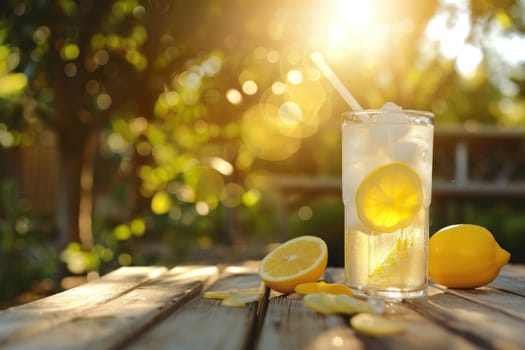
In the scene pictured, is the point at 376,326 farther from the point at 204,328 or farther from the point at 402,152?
the point at 402,152

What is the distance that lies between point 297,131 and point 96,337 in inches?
687

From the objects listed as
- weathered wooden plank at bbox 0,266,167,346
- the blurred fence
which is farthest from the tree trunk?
the blurred fence

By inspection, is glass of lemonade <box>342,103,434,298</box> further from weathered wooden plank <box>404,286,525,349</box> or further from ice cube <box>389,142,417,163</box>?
weathered wooden plank <box>404,286,525,349</box>

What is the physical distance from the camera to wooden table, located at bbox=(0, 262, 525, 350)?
1.03 meters

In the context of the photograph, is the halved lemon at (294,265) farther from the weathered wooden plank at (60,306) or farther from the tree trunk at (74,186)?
the tree trunk at (74,186)

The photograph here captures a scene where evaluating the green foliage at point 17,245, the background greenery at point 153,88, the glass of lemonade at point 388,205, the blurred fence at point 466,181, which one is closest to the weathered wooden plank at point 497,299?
the glass of lemonade at point 388,205

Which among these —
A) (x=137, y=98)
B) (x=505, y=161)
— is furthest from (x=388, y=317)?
(x=505, y=161)

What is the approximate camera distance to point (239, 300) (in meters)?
1.43

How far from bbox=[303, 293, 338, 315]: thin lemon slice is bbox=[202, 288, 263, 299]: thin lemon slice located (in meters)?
0.23

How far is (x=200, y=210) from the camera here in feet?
15.3

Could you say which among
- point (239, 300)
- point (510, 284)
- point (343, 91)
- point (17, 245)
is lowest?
point (17, 245)

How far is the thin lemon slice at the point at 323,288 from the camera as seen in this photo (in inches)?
60.7

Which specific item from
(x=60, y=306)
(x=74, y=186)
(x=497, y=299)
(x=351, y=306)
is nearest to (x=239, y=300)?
(x=351, y=306)

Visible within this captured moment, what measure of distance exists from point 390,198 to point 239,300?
19.1 inches
